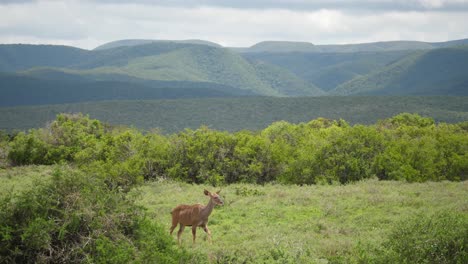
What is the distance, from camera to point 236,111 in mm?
146750

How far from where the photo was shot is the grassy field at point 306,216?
1449 centimetres

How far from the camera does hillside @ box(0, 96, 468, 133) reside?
412 feet

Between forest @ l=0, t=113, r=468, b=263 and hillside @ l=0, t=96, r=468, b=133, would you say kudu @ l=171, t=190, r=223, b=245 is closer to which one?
forest @ l=0, t=113, r=468, b=263

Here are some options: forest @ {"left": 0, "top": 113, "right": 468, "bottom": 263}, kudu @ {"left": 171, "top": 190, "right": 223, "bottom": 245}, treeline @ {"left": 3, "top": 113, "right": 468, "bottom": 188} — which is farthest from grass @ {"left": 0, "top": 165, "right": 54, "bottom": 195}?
kudu @ {"left": 171, "top": 190, "right": 223, "bottom": 245}

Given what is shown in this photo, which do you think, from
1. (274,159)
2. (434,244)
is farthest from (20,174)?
(434,244)

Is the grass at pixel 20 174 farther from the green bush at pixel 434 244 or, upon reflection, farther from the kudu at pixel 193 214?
the green bush at pixel 434 244

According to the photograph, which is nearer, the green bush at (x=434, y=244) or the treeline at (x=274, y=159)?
the green bush at (x=434, y=244)

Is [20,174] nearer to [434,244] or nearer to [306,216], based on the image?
[306,216]

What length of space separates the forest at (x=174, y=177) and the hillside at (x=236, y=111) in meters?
79.0

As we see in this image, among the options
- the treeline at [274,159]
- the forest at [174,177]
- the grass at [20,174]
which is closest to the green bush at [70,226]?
the forest at [174,177]

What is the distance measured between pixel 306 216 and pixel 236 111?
126 meters

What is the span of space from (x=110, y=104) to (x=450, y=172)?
390 feet

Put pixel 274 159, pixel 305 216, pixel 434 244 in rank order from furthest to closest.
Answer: pixel 274 159
pixel 305 216
pixel 434 244

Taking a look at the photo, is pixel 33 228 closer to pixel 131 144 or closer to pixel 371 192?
pixel 371 192
